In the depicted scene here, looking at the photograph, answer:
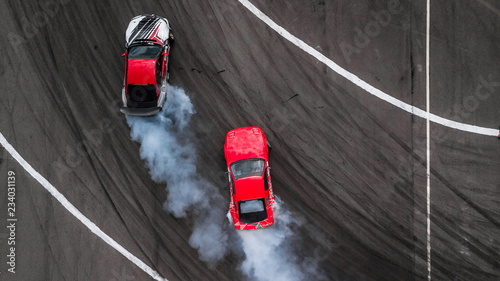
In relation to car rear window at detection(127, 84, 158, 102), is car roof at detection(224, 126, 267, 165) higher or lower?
lower

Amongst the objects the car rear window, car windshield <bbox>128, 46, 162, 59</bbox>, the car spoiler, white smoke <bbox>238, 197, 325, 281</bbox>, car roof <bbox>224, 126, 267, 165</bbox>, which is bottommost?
white smoke <bbox>238, 197, 325, 281</bbox>

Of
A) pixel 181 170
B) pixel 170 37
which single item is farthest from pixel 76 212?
pixel 170 37

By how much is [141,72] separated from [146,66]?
0.92 feet

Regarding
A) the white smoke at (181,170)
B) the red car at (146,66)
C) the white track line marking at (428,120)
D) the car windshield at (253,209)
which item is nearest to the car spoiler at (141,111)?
the red car at (146,66)

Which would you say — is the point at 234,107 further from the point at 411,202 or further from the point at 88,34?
the point at 411,202

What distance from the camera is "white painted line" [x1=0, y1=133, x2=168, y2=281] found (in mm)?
13461

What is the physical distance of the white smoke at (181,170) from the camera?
1344 centimetres

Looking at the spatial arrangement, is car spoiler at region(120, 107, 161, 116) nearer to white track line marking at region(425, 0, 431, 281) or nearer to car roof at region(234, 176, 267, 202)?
car roof at region(234, 176, 267, 202)

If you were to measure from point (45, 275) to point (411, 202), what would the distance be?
45.5 ft

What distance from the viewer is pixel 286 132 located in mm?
13648

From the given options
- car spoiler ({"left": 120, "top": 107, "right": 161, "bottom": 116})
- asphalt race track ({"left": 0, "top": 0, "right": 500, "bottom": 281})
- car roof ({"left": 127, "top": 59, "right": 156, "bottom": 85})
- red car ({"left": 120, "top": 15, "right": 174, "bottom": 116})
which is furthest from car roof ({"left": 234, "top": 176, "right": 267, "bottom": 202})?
car roof ({"left": 127, "top": 59, "right": 156, "bottom": 85})

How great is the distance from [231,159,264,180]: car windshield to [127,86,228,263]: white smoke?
153 centimetres

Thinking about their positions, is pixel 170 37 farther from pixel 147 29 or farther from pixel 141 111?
pixel 141 111

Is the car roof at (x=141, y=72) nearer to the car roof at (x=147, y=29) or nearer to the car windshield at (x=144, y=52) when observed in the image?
the car windshield at (x=144, y=52)
